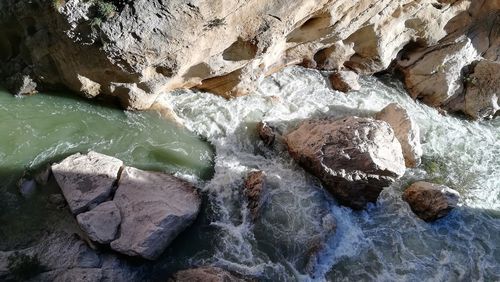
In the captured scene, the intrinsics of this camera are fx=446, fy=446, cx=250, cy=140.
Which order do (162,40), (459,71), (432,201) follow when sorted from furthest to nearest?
(459,71)
(432,201)
(162,40)

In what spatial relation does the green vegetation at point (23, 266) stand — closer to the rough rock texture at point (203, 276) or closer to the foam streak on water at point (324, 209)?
the rough rock texture at point (203, 276)

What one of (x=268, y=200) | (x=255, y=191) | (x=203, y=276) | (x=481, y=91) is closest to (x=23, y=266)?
(x=203, y=276)

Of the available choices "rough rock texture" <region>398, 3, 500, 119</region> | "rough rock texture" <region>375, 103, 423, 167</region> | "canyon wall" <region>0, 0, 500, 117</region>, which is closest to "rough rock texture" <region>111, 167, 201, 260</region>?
"canyon wall" <region>0, 0, 500, 117</region>

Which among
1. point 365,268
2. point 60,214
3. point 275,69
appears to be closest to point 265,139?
point 275,69

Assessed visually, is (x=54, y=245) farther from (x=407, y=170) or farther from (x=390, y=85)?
(x=390, y=85)

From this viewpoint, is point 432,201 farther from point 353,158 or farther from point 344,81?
point 344,81

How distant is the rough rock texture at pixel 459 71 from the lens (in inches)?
482

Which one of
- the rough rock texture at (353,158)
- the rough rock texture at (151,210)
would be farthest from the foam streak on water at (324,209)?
the rough rock texture at (151,210)

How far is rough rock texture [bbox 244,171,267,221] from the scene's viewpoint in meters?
8.24

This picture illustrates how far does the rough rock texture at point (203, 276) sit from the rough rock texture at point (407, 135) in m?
5.09

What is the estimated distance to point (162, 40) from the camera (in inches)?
316

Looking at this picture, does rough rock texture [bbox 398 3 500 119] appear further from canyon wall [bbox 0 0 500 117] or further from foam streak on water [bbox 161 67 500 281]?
canyon wall [bbox 0 0 500 117]

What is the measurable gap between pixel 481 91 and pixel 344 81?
4.05 meters

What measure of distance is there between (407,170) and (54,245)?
7.34 metres
